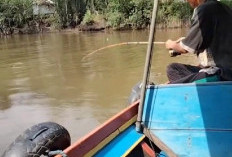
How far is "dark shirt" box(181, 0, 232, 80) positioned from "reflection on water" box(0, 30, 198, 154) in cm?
379

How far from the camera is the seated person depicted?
136 inches

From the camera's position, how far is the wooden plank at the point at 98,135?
3.23 meters

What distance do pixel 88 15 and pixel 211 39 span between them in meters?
34.0

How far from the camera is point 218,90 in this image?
3.51 m

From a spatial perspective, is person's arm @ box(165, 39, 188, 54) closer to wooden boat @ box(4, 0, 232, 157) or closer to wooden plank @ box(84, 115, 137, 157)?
wooden boat @ box(4, 0, 232, 157)

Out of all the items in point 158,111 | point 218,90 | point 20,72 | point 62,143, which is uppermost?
point 218,90

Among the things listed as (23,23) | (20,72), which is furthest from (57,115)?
(23,23)

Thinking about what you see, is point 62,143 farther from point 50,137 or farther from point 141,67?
point 141,67

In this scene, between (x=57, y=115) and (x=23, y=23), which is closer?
(x=57, y=115)

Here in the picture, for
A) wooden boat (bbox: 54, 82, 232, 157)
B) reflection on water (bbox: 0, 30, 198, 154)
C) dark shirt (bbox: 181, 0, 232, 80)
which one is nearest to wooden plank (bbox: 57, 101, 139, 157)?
wooden boat (bbox: 54, 82, 232, 157)

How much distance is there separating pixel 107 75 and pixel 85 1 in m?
28.8

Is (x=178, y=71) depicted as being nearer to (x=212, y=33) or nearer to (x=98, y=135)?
(x=212, y=33)

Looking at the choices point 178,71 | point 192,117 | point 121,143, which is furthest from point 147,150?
point 178,71

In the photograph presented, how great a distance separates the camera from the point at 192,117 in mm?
3627
